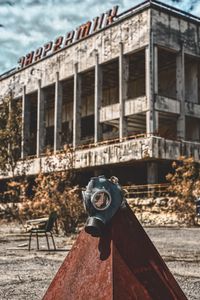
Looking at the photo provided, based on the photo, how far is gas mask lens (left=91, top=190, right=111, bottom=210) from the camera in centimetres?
276

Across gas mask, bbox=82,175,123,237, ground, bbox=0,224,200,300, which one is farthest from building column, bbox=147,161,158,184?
gas mask, bbox=82,175,123,237

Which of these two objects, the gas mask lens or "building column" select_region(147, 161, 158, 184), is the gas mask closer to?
the gas mask lens

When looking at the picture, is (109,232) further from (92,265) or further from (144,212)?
(144,212)

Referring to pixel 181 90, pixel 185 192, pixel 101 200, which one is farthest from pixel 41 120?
pixel 101 200

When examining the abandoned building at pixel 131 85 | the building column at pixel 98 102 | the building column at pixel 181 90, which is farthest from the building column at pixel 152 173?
the building column at pixel 98 102

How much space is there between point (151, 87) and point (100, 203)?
30.9m

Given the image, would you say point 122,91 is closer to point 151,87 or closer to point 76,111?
point 151,87

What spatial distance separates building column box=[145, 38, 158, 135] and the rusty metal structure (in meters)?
29.8

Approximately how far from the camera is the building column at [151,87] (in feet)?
107

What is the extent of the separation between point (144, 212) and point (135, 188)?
5.60 meters

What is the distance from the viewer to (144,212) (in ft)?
83.4

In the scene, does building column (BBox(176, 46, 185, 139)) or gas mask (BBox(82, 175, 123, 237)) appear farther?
building column (BBox(176, 46, 185, 139))

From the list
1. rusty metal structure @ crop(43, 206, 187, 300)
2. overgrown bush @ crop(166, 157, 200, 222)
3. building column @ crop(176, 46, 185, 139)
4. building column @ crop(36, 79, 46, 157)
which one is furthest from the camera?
building column @ crop(36, 79, 46, 157)

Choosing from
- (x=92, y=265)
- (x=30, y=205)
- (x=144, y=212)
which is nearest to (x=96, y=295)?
(x=92, y=265)
